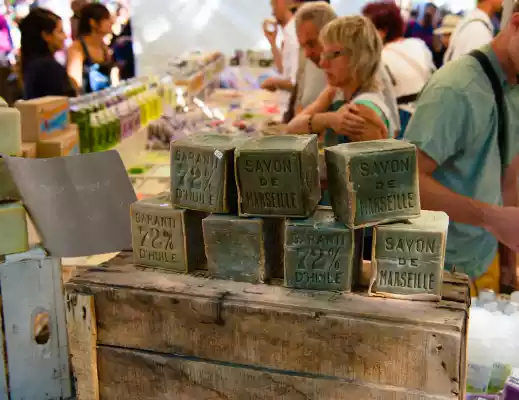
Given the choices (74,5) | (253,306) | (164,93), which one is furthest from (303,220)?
(74,5)

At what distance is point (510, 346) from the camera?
144cm

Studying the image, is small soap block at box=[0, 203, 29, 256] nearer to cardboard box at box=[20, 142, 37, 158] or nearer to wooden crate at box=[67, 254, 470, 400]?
wooden crate at box=[67, 254, 470, 400]

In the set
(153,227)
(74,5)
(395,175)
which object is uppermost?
(74,5)

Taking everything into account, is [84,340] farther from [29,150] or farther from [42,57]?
[42,57]

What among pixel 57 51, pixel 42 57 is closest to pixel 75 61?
pixel 57 51


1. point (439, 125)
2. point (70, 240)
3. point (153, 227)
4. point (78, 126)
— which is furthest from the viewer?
point (78, 126)

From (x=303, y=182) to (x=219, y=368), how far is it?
0.39 m

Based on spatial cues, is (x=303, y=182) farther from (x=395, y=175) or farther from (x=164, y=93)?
(x=164, y=93)

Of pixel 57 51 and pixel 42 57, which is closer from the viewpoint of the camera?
pixel 42 57

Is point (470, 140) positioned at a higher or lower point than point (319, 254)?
higher

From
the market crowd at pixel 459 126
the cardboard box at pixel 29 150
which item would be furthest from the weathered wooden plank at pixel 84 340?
the cardboard box at pixel 29 150

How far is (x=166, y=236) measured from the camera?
Answer: 1.25 meters

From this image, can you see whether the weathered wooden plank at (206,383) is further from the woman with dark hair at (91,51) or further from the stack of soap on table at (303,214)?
the woman with dark hair at (91,51)

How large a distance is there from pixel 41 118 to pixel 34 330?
124cm
